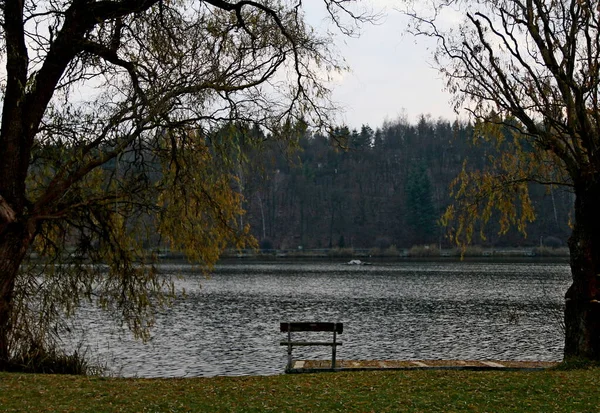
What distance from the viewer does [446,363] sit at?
14.2 m

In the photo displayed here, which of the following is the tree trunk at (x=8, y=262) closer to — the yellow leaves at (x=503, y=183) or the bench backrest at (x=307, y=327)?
the bench backrest at (x=307, y=327)

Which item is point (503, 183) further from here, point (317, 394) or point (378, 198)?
point (378, 198)

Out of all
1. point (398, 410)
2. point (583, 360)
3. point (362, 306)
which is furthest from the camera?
point (362, 306)

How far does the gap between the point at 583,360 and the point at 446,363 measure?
117 inches

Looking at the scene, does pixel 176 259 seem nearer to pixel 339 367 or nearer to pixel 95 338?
pixel 95 338

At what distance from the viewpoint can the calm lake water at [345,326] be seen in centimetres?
1881

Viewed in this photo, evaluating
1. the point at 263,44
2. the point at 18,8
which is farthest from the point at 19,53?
the point at 263,44

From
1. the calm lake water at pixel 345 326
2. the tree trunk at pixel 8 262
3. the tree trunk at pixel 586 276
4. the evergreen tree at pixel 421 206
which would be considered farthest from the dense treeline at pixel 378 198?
the tree trunk at pixel 8 262

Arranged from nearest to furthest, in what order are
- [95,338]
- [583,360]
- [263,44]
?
[583,360] → [263,44] → [95,338]

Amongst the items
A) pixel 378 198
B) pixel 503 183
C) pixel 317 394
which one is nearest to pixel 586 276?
pixel 503 183

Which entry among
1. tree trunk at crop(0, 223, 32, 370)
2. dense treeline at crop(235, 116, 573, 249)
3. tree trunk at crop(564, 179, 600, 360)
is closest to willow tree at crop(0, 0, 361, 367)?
tree trunk at crop(0, 223, 32, 370)

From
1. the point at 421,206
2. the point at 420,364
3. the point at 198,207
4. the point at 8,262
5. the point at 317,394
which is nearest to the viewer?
the point at 317,394

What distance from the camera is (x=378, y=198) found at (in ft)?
363

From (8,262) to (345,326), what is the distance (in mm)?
16361
